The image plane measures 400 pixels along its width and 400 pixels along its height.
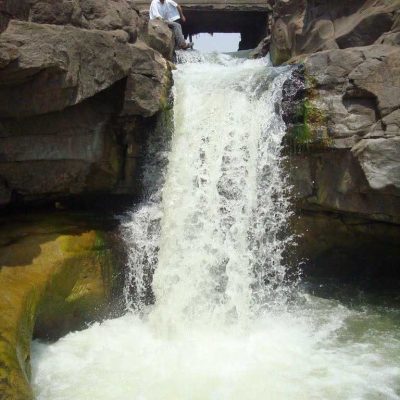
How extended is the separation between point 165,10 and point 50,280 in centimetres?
832

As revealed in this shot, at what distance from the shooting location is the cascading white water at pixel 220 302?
4949mm

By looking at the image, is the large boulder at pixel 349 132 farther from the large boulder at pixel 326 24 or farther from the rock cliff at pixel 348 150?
the large boulder at pixel 326 24

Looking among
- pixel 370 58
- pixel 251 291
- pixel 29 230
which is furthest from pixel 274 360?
pixel 370 58

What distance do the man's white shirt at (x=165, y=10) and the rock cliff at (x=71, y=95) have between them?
13.0 feet

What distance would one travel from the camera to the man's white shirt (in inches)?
463

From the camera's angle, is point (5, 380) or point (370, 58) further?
point (370, 58)

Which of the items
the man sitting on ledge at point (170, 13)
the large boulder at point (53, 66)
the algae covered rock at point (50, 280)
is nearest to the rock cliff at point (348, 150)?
the large boulder at point (53, 66)

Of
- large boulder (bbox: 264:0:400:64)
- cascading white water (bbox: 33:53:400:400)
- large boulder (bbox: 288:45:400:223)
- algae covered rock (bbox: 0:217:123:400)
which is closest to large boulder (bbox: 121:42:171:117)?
cascading white water (bbox: 33:53:400:400)

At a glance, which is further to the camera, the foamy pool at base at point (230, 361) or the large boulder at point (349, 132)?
the large boulder at point (349, 132)

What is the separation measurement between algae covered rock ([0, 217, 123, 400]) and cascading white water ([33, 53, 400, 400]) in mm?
283

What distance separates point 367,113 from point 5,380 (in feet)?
18.4

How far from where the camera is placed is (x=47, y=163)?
678 centimetres

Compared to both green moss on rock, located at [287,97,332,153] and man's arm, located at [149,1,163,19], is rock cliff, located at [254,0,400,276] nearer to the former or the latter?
green moss on rock, located at [287,97,332,153]

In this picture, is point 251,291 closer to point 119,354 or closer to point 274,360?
point 274,360
